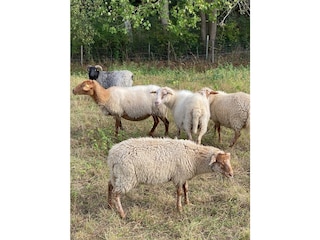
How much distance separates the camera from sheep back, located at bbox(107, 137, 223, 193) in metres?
3.69

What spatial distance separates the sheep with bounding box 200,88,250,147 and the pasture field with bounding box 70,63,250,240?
39mm

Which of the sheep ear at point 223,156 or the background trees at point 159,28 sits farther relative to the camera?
the background trees at point 159,28

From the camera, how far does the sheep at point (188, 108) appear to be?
3.88 metres

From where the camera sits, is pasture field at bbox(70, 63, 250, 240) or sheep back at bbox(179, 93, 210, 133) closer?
pasture field at bbox(70, 63, 250, 240)

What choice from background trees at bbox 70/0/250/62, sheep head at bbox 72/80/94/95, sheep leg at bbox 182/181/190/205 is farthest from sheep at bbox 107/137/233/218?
background trees at bbox 70/0/250/62

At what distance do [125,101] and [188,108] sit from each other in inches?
18.7

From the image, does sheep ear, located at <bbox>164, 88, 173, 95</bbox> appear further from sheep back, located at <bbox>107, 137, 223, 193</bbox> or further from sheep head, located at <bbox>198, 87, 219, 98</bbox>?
sheep back, located at <bbox>107, 137, 223, 193</bbox>

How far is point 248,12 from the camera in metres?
3.82

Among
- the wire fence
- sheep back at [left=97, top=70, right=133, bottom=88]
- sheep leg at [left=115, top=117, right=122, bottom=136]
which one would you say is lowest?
sheep leg at [left=115, top=117, right=122, bottom=136]

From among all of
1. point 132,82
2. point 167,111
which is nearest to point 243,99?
point 167,111

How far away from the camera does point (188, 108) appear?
3.92 metres

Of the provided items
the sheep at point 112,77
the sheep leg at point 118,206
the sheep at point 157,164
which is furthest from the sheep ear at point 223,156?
the sheep at point 112,77

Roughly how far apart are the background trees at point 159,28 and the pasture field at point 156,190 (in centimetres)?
12

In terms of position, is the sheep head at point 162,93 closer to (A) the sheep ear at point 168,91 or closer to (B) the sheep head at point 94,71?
(A) the sheep ear at point 168,91
